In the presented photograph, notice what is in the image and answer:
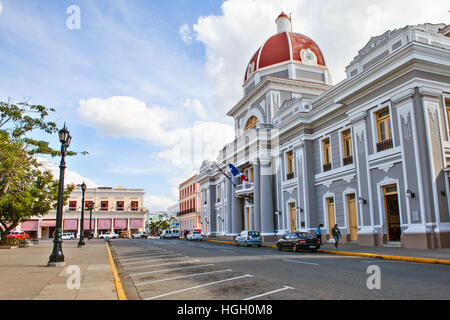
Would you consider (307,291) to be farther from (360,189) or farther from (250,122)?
(250,122)

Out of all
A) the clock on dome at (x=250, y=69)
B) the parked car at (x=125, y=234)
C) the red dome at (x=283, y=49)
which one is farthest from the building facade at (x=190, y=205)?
the red dome at (x=283, y=49)

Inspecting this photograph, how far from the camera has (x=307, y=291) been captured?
8117 mm

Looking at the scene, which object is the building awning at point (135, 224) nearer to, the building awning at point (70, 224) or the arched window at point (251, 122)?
the building awning at point (70, 224)

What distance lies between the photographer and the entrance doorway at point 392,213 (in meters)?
20.7

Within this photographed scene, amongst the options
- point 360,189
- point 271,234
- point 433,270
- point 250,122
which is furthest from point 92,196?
point 433,270

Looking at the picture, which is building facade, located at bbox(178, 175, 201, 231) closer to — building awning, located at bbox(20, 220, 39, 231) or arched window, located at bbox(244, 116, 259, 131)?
arched window, located at bbox(244, 116, 259, 131)

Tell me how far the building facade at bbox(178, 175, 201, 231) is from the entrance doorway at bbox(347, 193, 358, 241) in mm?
43241

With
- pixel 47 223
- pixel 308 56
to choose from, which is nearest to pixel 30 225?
pixel 47 223

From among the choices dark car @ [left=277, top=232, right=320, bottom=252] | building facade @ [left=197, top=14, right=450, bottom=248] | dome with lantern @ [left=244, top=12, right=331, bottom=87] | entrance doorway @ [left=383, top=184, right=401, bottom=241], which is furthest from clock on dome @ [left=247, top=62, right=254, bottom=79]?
entrance doorway @ [left=383, top=184, right=401, bottom=241]

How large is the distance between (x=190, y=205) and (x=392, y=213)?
56430 mm

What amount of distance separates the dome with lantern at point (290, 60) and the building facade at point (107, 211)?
49.7m

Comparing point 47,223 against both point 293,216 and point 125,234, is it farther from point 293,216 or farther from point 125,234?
point 293,216
